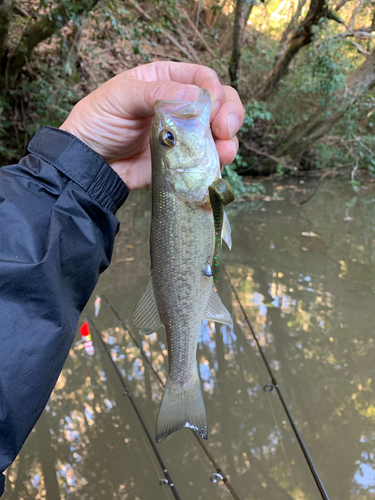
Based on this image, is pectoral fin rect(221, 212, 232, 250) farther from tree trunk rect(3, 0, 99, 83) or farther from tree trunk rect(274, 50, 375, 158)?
tree trunk rect(274, 50, 375, 158)

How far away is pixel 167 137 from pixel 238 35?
25.0 ft

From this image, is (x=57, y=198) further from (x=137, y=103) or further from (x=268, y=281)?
(x=268, y=281)

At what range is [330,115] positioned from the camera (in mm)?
8992

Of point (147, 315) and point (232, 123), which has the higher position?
point (232, 123)

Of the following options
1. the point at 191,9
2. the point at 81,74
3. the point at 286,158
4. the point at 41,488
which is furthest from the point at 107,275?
the point at 191,9

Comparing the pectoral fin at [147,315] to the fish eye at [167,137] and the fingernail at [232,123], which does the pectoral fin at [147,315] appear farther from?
the fingernail at [232,123]

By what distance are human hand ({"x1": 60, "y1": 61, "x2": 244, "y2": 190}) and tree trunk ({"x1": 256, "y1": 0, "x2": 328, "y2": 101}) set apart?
7118 millimetres

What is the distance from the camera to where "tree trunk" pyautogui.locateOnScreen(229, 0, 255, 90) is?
751 cm

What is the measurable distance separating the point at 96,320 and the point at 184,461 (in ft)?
5.96

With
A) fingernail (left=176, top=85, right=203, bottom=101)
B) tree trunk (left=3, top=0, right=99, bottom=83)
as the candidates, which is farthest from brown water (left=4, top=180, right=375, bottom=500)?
tree trunk (left=3, top=0, right=99, bottom=83)

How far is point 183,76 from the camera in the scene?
1.89 meters

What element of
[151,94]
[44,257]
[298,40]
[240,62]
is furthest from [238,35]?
[44,257]

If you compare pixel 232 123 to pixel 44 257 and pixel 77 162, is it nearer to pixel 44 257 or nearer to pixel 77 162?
pixel 77 162

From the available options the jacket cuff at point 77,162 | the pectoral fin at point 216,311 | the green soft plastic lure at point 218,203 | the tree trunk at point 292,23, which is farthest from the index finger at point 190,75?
the tree trunk at point 292,23
